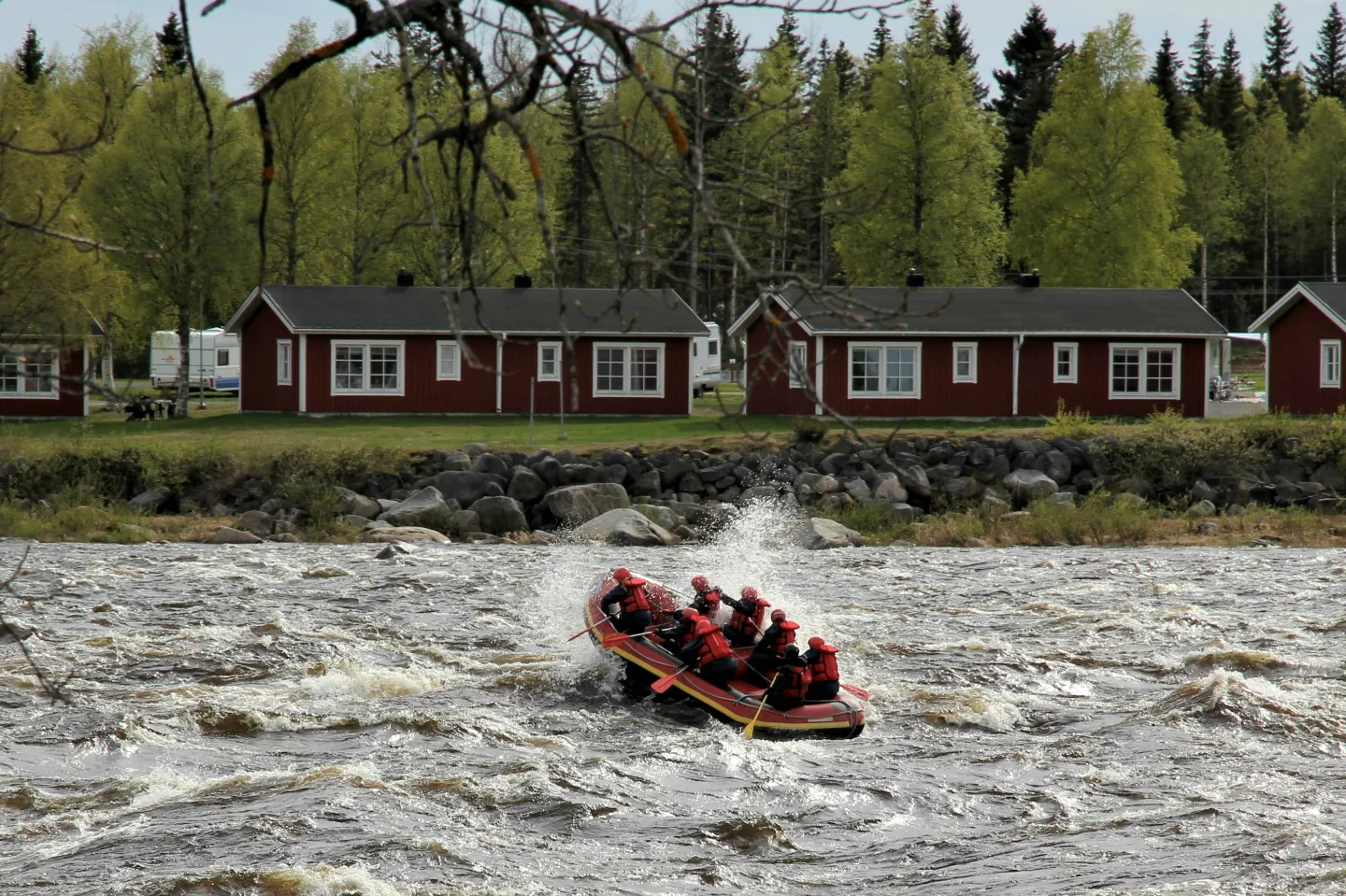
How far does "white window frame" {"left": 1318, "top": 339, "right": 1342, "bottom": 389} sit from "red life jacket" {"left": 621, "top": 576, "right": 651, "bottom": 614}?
86.6 ft

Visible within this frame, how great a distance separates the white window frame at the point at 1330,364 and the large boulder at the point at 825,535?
16297 millimetres

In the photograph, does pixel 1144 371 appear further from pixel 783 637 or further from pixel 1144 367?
pixel 783 637

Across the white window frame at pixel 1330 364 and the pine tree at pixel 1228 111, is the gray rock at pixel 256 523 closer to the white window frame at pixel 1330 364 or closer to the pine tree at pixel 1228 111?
the white window frame at pixel 1330 364

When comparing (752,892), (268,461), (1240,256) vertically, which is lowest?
(752,892)

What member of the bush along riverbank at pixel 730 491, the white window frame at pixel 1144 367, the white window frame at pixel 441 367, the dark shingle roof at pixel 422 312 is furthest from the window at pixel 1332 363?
the white window frame at pixel 441 367

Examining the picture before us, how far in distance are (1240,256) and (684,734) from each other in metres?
63.8

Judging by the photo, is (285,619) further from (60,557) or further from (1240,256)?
(1240,256)

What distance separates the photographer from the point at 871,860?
30.4ft

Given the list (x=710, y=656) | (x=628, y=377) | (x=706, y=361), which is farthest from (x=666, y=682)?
(x=706, y=361)

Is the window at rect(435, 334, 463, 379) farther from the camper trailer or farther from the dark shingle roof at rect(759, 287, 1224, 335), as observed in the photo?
the camper trailer

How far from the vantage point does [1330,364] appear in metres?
34.9

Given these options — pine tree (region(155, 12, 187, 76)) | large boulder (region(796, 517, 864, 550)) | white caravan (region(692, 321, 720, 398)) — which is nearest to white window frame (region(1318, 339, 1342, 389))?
large boulder (region(796, 517, 864, 550))

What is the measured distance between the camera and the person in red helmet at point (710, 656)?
12773 mm

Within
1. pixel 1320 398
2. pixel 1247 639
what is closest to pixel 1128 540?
→ pixel 1247 639
